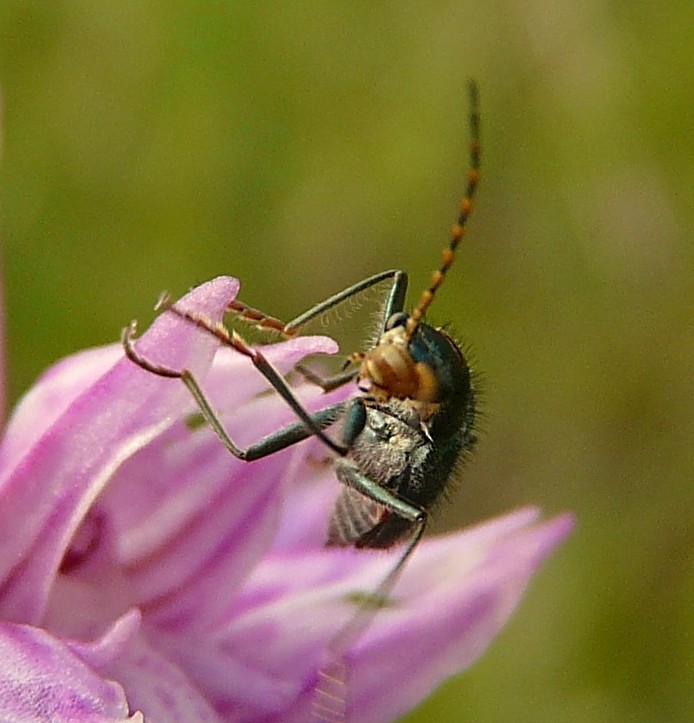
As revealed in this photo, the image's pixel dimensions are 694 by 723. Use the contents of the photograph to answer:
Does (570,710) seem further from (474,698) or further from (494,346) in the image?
(494,346)

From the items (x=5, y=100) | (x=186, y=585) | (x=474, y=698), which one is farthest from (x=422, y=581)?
(x=5, y=100)

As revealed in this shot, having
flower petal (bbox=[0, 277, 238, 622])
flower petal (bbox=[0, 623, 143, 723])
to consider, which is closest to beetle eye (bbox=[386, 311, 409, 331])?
flower petal (bbox=[0, 277, 238, 622])

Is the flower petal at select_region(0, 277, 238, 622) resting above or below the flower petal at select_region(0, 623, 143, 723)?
above

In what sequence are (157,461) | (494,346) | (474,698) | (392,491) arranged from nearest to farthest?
(157,461), (392,491), (474,698), (494,346)

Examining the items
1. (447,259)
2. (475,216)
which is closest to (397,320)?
(447,259)

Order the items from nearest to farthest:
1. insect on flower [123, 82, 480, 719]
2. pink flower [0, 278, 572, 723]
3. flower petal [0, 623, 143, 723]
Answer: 1. flower petal [0, 623, 143, 723]
2. pink flower [0, 278, 572, 723]
3. insect on flower [123, 82, 480, 719]

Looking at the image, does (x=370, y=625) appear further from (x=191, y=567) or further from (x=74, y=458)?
(x=74, y=458)

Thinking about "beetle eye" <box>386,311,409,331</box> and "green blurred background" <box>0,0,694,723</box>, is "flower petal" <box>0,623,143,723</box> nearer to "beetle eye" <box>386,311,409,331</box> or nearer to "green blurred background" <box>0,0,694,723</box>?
"beetle eye" <box>386,311,409,331</box>
